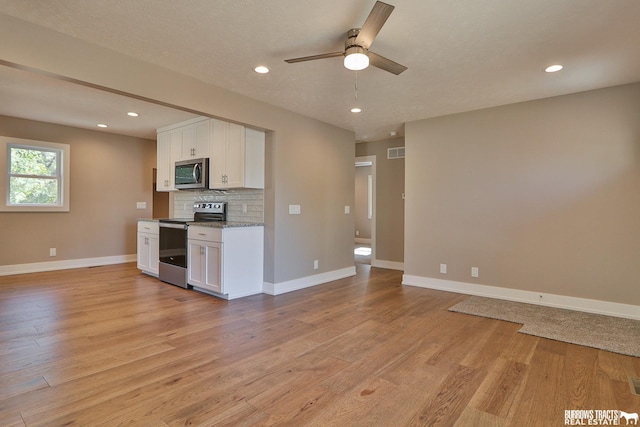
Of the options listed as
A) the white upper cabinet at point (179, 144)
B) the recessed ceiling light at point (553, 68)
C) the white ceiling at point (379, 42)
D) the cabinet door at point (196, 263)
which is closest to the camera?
the white ceiling at point (379, 42)

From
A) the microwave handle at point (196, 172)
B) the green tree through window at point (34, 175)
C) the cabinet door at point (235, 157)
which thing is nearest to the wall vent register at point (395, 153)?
the cabinet door at point (235, 157)

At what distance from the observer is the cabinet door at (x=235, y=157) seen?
436cm

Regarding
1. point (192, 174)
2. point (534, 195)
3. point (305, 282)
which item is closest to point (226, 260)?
point (305, 282)

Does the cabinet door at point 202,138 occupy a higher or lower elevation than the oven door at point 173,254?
higher

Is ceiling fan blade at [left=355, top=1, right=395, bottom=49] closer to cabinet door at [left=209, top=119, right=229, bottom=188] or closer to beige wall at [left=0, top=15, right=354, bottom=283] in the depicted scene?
beige wall at [left=0, top=15, right=354, bottom=283]

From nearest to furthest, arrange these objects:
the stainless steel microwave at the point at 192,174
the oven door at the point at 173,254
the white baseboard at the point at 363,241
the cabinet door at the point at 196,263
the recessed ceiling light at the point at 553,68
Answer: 1. the recessed ceiling light at the point at 553,68
2. the cabinet door at the point at 196,263
3. the oven door at the point at 173,254
4. the stainless steel microwave at the point at 192,174
5. the white baseboard at the point at 363,241

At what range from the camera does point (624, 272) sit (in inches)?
139

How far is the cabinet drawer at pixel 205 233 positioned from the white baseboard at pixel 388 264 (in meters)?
3.59

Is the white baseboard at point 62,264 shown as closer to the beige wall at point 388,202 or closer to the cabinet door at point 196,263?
the cabinet door at point 196,263

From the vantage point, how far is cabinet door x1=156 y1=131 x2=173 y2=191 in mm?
5680

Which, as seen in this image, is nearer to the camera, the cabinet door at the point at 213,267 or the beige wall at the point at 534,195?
the beige wall at the point at 534,195

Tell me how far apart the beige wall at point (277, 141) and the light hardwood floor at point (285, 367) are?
3.97ft

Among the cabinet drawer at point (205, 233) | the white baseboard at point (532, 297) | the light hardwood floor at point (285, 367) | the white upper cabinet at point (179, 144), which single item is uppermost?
the white upper cabinet at point (179, 144)

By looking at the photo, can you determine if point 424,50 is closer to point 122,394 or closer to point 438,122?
point 438,122
